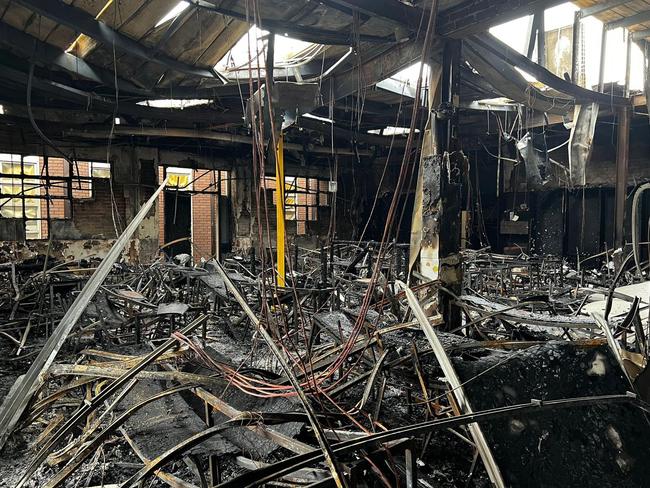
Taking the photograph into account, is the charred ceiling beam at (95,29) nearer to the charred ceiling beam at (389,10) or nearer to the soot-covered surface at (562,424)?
the charred ceiling beam at (389,10)

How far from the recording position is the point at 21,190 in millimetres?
9250

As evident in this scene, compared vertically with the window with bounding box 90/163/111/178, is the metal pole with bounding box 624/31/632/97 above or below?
above

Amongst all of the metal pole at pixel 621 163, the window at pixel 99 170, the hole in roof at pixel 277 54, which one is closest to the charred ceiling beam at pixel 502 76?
the hole in roof at pixel 277 54

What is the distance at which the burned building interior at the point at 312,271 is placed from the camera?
67.6 inches

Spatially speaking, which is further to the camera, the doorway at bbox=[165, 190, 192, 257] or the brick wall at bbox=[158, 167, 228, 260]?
the brick wall at bbox=[158, 167, 228, 260]

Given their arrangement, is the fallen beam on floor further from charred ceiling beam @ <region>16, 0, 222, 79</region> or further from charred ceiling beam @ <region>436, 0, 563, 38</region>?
charred ceiling beam @ <region>16, 0, 222, 79</region>

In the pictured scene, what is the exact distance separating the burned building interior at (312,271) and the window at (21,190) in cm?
5

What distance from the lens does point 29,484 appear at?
2529 millimetres

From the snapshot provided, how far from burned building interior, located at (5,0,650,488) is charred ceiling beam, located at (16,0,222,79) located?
0.06ft

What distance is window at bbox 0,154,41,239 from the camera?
9.06 metres

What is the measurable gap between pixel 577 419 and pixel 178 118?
7637 millimetres

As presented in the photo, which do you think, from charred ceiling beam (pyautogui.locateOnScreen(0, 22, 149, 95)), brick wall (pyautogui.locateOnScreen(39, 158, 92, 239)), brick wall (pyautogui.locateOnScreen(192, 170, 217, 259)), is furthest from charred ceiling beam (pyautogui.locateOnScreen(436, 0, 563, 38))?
brick wall (pyautogui.locateOnScreen(192, 170, 217, 259))

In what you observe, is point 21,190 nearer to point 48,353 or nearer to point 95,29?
point 95,29

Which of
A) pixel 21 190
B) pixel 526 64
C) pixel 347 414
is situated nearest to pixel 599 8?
pixel 526 64
